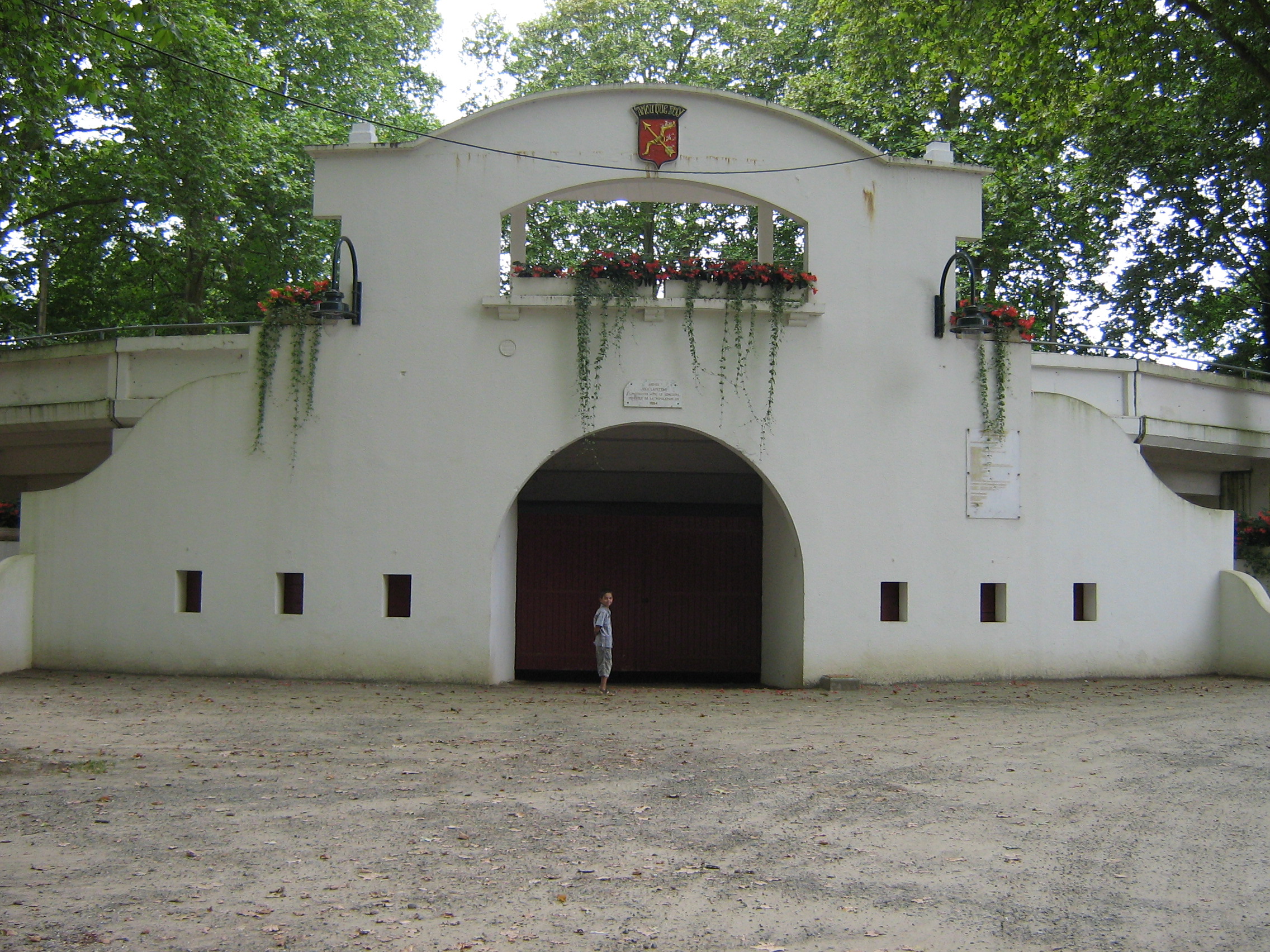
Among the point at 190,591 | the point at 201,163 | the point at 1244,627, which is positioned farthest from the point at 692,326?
the point at 201,163

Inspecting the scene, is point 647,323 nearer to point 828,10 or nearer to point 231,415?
point 231,415

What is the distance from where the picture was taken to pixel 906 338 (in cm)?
1384

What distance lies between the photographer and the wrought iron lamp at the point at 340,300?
13219 millimetres

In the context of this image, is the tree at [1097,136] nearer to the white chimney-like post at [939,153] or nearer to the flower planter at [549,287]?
the white chimney-like post at [939,153]

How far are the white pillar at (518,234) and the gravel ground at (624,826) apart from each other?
6.41 meters

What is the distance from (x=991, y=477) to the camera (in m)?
13.9

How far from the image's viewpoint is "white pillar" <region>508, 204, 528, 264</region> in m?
14.8

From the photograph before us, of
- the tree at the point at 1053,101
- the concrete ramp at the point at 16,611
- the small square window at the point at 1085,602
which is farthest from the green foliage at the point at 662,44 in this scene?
the concrete ramp at the point at 16,611

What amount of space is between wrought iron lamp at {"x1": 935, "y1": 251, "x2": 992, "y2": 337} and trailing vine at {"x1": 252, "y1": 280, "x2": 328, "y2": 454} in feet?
26.0

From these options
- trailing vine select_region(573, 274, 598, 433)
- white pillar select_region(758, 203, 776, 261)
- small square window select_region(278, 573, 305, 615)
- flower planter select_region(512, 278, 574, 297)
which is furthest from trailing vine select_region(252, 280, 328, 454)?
white pillar select_region(758, 203, 776, 261)

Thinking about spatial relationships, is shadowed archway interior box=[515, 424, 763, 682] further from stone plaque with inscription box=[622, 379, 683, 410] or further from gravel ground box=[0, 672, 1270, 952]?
gravel ground box=[0, 672, 1270, 952]

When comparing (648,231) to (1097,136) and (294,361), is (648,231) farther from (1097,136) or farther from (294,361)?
(294,361)

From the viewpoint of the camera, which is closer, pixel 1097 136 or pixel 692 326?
pixel 692 326

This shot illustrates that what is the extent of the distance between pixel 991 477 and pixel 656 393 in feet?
15.0
